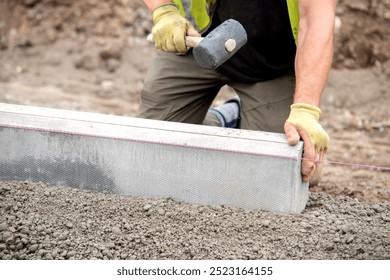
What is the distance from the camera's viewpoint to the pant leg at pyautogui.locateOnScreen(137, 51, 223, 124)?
493cm

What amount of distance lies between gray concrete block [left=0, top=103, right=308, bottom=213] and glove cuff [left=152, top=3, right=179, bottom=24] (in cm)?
67

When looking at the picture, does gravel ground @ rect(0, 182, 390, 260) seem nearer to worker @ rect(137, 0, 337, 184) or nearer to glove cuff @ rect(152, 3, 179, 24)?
worker @ rect(137, 0, 337, 184)

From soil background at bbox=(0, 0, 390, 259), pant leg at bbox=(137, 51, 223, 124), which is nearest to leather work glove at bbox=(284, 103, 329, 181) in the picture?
soil background at bbox=(0, 0, 390, 259)

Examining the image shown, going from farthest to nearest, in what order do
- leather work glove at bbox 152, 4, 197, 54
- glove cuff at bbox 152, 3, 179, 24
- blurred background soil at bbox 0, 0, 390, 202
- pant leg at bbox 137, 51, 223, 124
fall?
blurred background soil at bbox 0, 0, 390, 202 → pant leg at bbox 137, 51, 223, 124 → glove cuff at bbox 152, 3, 179, 24 → leather work glove at bbox 152, 4, 197, 54

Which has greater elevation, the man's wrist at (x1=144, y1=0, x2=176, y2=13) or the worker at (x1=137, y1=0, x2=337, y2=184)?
the man's wrist at (x1=144, y1=0, x2=176, y2=13)

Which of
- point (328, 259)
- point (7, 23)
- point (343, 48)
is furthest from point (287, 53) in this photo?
point (7, 23)

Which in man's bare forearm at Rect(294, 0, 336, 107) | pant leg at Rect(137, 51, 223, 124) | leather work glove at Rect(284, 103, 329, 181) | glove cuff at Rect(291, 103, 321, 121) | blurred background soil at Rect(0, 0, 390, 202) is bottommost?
blurred background soil at Rect(0, 0, 390, 202)

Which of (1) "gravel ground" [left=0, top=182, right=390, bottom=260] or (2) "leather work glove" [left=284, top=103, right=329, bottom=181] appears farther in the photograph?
(2) "leather work glove" [left=284, top=103, right=329, bottom=181]

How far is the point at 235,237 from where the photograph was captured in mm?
3582

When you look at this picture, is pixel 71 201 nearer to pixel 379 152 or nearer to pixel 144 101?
pixel 144 101

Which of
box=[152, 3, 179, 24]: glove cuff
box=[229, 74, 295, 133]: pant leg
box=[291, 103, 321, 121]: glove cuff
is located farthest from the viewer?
box=[229, 74, 295, 133]: pant leg

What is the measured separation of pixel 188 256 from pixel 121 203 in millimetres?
551

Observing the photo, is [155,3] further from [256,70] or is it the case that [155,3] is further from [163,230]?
[163,230]

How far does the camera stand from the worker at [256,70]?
3.93m
